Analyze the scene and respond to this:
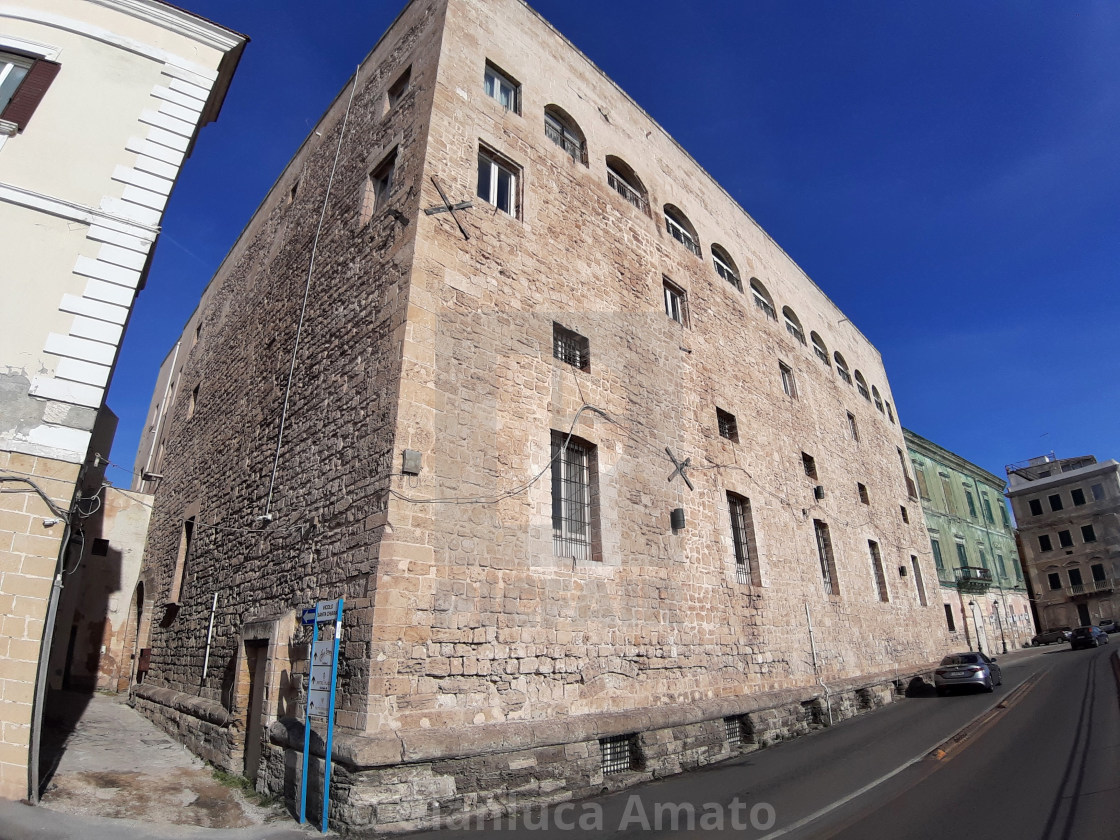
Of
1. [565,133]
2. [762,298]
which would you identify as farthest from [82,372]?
[762,298]

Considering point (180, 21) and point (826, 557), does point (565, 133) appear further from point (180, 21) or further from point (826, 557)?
point (826, 557)

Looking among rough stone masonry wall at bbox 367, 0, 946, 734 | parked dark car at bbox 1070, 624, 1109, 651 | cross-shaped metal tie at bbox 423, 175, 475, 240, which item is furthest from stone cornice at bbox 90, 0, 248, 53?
parked dark car at bbox 1070, 624, 1109, 651

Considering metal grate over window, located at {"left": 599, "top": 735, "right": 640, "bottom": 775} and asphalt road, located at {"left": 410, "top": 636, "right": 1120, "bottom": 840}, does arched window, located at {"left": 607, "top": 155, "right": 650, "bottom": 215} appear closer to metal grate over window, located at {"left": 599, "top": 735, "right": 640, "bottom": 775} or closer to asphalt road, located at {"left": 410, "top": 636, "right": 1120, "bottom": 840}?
metal grate over window, located at {"left": 599, "top": 735, "right": 640, "bottom": 775}

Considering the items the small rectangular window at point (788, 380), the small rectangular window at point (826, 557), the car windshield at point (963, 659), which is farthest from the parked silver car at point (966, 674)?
the small rectangular window at point (788, 380)

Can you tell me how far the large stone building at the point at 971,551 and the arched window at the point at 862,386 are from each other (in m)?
8.11

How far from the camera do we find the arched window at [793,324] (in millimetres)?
18594

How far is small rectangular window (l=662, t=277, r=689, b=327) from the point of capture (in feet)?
40.9

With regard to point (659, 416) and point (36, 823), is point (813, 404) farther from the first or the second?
point (36, 823)

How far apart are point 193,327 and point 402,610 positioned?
17.8m

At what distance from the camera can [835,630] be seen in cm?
1375

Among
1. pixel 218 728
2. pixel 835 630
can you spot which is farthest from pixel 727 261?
pixel 218 728

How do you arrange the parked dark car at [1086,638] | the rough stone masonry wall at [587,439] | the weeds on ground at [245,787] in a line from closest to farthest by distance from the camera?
the rough stone masonry wall at [587,439], the weeds on ground at [245,787], the parked dark car at [1086,638]

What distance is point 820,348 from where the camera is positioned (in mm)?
20719

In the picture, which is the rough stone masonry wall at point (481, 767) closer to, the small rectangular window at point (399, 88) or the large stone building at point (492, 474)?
the large stone building at point (492, 474)
